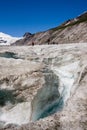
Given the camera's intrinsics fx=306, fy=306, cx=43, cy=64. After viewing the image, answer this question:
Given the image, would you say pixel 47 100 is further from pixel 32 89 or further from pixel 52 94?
pixel 32 89

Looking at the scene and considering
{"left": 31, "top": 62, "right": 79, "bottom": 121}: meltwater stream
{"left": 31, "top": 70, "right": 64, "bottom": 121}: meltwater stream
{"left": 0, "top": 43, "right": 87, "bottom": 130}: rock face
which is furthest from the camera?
{"left": 31, "top": 62, "right": 79, "bottom": 121}: meltwater stream

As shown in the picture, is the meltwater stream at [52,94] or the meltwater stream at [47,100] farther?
the meltwater stream at [52,94]

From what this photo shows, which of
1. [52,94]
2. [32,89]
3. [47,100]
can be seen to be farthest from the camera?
[52,94]

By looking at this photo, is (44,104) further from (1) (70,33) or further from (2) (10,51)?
(1) (70,33)

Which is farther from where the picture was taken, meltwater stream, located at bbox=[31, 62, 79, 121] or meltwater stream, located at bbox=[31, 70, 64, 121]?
meltwater stream, located at bbox=[31, 62, 79, 121]

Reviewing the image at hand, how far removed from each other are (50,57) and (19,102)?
7890mm

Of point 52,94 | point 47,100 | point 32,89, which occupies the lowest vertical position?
point 47,100

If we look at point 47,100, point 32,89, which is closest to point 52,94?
point 47,100

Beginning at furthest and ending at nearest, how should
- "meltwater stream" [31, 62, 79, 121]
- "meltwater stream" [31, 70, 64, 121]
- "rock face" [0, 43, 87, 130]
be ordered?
1. "meltwater stream" [31, 62, 79, 121]
2. "meltwater stream" [31, 70, 64, 121]
3. "rock face" [0, 43, 87, 130]

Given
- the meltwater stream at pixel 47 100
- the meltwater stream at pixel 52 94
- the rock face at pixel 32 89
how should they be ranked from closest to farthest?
the rock face at pixel 32 89 → the meltwater stream at pixel 47 100 → the meltwater stream at pixel 52 94

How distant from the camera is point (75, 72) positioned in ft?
66.7

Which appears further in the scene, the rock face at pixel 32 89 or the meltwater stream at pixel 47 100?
the meltwater stream at pixel 47 100

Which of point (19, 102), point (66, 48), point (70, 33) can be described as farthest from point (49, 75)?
point (70, 33)

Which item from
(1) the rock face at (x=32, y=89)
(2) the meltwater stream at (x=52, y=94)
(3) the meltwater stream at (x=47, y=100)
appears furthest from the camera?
(2) the meltwater stream at (x=52, y=94)
